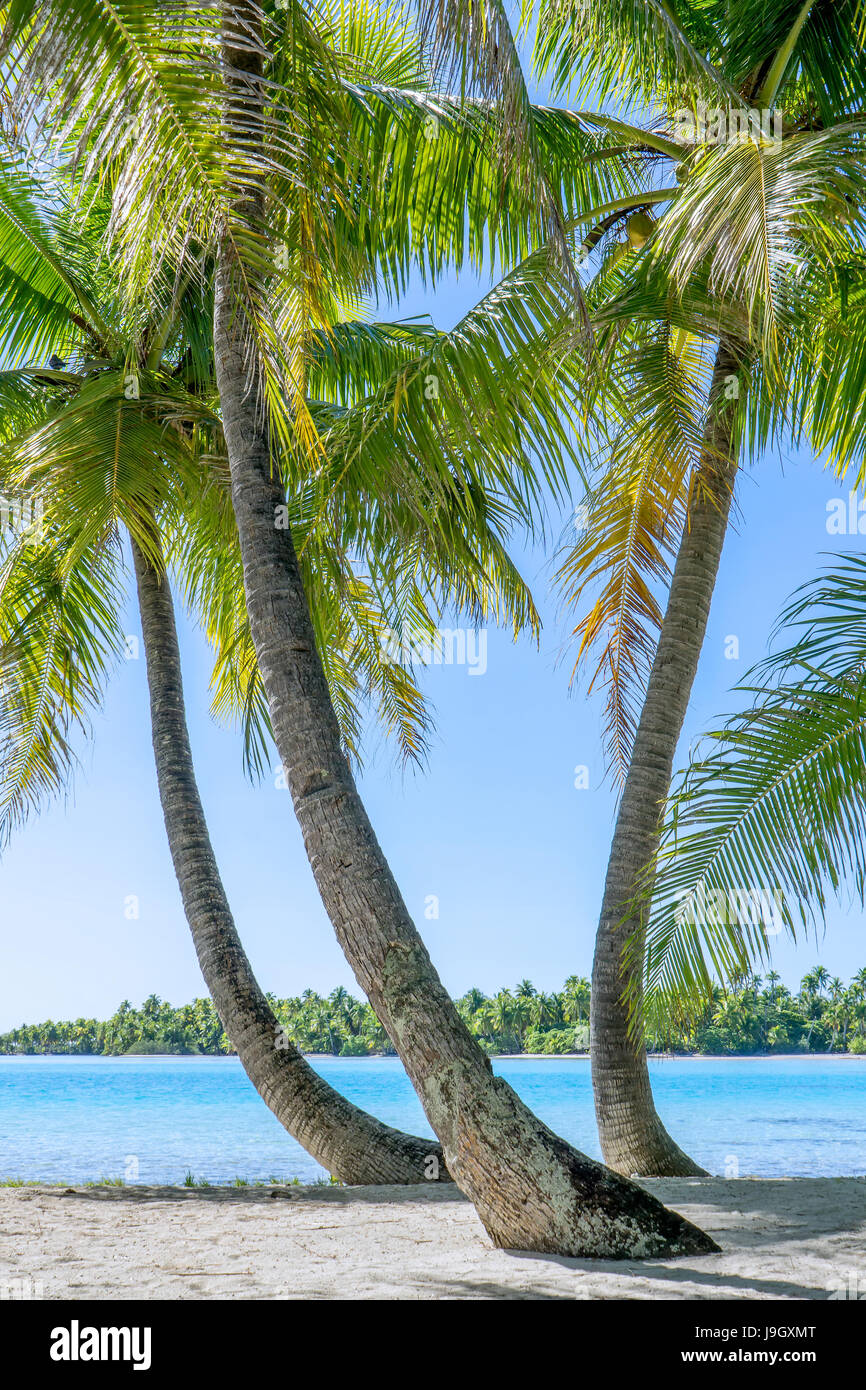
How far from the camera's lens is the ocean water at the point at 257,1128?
18797mm

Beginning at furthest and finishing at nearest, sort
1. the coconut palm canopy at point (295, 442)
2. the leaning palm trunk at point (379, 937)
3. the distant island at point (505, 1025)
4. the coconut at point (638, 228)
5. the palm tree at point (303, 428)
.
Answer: the distant island at point (505, 1025) < the coconut at point (638, 228) < the coconut palm canopy at point (295, 442) < the leaning palm trunk at point (379, 937) < the palm tree at point (303, 428)

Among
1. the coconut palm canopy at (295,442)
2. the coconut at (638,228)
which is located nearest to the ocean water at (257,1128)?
the coconut palm canopy at (295,442)

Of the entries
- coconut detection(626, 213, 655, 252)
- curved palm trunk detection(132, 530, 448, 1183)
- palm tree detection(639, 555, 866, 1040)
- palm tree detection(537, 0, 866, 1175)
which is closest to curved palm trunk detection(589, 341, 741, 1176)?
palm tree detection(537, 0, 866, 1175)

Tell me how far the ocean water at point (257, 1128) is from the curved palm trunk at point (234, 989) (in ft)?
4.63

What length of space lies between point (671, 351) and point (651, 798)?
2.97 meters

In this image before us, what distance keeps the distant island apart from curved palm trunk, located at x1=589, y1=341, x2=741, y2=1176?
36.1 meters

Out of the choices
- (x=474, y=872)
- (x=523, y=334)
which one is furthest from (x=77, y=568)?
(x=474, y=872)

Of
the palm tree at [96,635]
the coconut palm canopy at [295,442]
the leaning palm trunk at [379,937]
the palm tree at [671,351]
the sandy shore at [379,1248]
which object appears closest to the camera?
the sandy shore at [379,1248]

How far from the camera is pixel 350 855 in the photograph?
467 cm

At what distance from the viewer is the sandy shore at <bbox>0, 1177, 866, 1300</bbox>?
146 inches

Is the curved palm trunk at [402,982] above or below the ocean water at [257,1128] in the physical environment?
above

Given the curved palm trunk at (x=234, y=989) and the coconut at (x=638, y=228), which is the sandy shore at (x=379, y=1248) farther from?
the coconut at (x=638, y=228)
